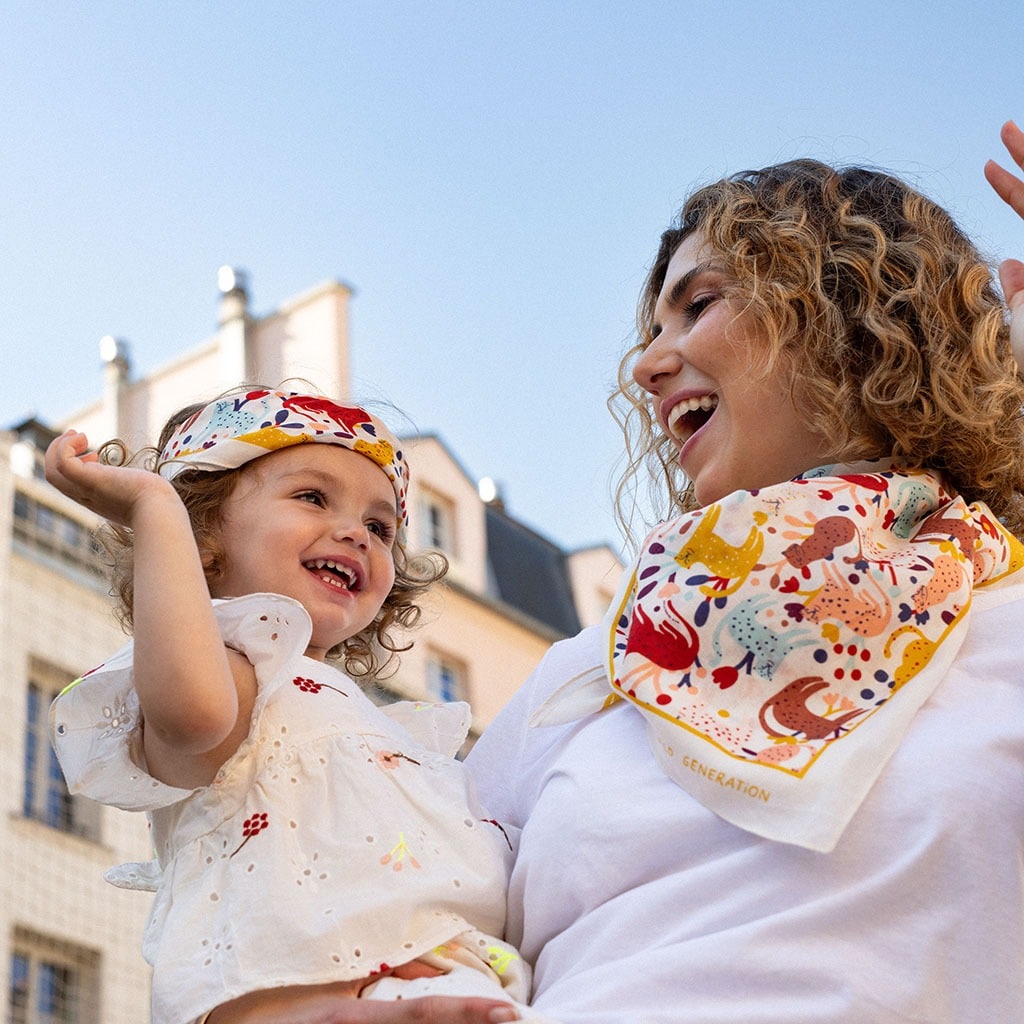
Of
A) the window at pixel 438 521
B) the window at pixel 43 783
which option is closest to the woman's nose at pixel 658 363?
the window at pixel 43 783

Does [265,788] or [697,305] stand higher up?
[697,305]

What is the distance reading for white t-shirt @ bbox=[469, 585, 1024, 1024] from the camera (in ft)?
6.88

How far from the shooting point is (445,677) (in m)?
20.8

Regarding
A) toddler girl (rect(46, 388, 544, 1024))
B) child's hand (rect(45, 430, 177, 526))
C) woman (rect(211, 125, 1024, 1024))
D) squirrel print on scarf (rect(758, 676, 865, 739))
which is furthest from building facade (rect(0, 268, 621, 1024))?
squirrel print on scarf (rect(758, 676, 865, 739))

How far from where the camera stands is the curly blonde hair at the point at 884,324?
2863 millimetres

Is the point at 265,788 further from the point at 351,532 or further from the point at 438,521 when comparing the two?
the point at 438,521

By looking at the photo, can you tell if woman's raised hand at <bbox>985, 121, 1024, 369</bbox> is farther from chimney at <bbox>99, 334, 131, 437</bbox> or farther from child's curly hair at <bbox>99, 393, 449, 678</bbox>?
chimney at <bbox>99, 334, 131, 437</bbox>

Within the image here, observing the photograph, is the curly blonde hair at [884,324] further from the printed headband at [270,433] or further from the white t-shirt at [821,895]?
the printed headband at [270,433]

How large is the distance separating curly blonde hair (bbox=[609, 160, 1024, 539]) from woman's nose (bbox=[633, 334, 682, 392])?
0.53ft

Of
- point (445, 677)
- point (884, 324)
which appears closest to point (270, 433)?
point (884, 324)

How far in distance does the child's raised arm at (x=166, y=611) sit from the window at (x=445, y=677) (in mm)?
17713

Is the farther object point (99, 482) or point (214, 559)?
point (214, 559)

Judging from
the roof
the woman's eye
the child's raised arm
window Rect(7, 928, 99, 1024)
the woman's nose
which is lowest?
the child's raised arm

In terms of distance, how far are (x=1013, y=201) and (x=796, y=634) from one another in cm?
69
